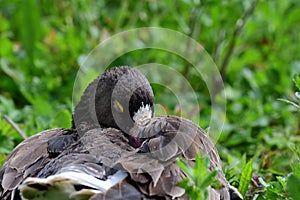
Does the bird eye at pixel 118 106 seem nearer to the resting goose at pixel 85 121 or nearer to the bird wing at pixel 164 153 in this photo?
the resting goose at pixel 85 121

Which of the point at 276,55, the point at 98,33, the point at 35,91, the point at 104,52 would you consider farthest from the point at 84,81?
the point at 276,55

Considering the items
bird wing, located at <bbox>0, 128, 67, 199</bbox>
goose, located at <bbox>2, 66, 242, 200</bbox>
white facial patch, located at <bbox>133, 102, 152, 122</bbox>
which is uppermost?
white facial patch, located at <bbox>133, 102, 152, 122</bbox>

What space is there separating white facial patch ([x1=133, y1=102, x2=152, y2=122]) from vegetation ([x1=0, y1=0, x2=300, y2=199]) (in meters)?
0.94

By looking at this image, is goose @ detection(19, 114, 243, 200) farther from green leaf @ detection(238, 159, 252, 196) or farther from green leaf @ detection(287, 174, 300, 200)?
green leaf @ detection(287, 174, 300, 200)

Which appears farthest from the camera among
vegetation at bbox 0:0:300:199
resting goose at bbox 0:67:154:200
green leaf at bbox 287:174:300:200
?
vegetation at bbox 0:0:300:199

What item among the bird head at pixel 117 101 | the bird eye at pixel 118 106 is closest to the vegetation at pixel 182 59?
the bird head at pixel 117 101

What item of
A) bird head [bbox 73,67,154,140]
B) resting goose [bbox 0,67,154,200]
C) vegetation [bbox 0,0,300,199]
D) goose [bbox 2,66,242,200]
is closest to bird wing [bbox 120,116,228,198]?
goose [bbox 2,66,242,200]

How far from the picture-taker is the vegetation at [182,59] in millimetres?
5945

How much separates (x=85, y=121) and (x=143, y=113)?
44cm

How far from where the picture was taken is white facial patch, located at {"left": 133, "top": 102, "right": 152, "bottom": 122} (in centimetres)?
446

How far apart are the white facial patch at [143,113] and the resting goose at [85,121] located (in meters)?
0.03

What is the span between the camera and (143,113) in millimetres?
4492

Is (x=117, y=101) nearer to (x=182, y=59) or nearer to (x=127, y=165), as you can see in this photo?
(x=127, y=165)

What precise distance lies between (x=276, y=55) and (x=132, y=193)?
17.3 ft
